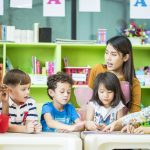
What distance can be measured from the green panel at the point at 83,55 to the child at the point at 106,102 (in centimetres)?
243

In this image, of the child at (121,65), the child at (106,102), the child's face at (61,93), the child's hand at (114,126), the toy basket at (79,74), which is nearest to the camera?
A: the child's hand at (114,126)

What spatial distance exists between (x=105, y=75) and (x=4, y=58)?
2.25m

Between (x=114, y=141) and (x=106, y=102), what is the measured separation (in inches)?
42.0

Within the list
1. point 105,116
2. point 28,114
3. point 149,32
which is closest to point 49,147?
point 28,114

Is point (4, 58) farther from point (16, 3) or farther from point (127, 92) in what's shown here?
point (127, 92)

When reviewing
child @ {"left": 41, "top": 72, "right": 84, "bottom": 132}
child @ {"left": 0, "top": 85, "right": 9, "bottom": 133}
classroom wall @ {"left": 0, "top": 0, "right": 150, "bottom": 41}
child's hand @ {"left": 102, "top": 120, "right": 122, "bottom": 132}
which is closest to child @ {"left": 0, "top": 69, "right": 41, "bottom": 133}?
child @ {"left": 41, "top": 72, "right": 84, "bottom": 132}

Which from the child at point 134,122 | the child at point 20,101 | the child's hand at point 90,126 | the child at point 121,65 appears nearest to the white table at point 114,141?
the child at point 134,122

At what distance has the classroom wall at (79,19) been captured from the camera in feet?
15.1

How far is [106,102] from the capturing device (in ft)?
6.76

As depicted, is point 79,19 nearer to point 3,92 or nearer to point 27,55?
point 27,55

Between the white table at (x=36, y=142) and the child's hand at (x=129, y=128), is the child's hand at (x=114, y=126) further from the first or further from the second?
the white table at (x=36, y=142)

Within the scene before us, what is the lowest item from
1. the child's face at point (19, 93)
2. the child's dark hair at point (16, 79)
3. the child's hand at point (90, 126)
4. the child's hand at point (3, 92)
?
the child's hand at point (90, 126)

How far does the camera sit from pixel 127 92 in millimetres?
2215

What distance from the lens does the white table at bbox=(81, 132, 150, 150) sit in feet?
3.22
